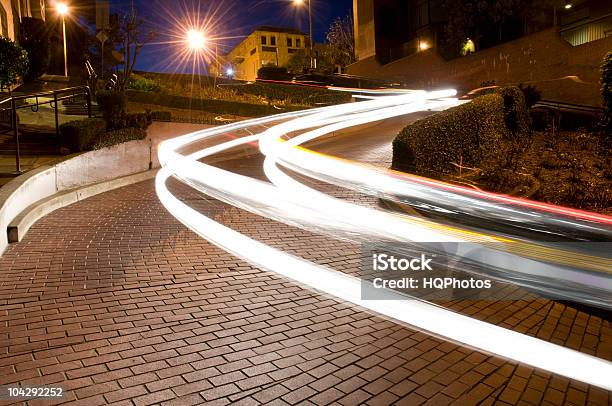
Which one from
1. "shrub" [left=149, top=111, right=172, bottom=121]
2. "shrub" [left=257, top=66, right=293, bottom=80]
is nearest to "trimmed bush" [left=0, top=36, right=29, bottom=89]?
"shrub" [left=149, top=111, right=172, bottom=121]

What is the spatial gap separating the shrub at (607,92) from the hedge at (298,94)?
15210 millimetres

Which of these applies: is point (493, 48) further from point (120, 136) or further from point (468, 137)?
point (120, 136)

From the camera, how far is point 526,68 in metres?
31.6

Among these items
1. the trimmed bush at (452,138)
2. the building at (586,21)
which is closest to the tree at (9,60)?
the trimmed bush at (452,138)

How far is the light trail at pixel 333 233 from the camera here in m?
4.34

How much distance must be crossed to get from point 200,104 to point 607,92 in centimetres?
1702

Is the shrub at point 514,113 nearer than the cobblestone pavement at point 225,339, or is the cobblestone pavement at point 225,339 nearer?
the cobblestone pavement at point 225,339

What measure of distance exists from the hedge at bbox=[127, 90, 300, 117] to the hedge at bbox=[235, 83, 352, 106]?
4.98m

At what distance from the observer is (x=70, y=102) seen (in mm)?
19984

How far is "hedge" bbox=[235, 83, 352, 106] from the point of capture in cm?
2933

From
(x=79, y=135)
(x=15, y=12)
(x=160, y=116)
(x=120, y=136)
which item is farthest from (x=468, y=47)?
(x=79, y=135)

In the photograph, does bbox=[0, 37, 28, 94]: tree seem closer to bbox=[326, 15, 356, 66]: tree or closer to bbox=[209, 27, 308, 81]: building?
bbox=[326, 15, 356, 66]: tree

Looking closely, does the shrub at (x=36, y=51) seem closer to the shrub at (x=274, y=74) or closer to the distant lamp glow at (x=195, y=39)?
the shrub at (x=274, y=74)
